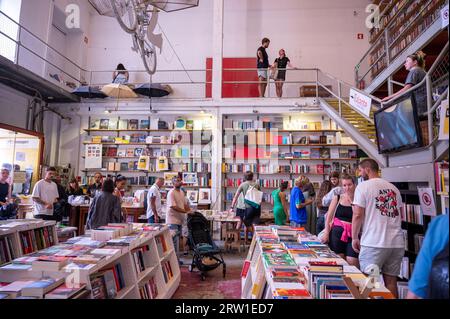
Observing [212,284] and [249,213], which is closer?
[212,284]

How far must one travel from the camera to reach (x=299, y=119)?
329 inches

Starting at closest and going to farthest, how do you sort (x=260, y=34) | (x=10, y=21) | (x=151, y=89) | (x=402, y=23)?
(x=402, y=23)
(x=10, y=21)
(x=151, y=89)
(x=260, y=34)

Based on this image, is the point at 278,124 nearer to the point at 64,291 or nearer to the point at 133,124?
the point at 133,124

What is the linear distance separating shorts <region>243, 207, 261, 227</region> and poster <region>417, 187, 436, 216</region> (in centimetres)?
334

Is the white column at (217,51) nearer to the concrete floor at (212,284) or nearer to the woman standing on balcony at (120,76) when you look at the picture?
the woman standing on balcony at (120,76)

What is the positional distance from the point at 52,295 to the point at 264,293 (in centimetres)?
129

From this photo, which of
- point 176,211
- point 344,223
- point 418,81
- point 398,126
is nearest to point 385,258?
point 344,223

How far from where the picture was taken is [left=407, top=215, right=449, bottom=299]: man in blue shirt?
2.71 ft

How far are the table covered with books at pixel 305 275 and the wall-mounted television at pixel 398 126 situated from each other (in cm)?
143

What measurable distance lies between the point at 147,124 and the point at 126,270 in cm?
647

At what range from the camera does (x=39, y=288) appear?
1508 millimetres

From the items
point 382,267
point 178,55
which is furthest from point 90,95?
point 382,267

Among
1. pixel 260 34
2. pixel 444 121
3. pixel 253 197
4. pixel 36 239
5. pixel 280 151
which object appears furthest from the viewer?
pixel 260 34

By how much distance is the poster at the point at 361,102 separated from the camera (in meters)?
4.25
